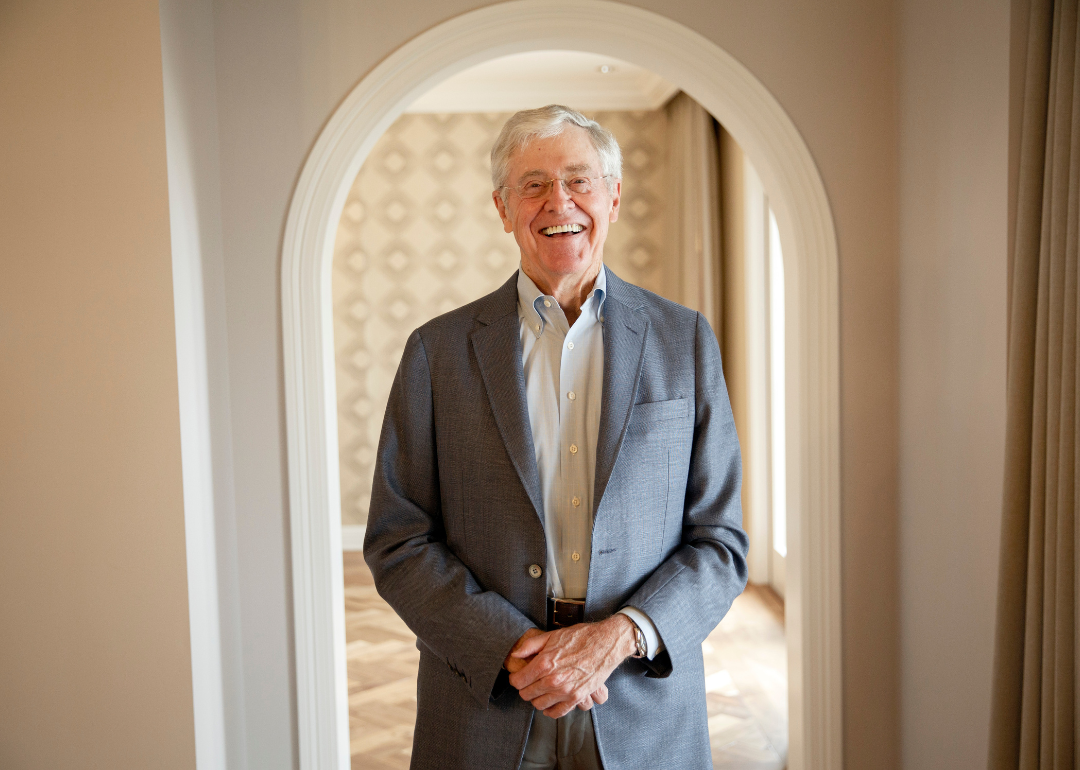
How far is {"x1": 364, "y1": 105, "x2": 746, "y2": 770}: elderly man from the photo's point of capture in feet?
4.45

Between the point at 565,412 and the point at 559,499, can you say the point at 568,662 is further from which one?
the point at 565,412

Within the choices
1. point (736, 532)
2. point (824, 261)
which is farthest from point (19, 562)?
point (824, 261)

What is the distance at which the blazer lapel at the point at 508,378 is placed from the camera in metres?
1.39

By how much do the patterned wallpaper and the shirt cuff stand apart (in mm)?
4436

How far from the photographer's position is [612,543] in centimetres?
138

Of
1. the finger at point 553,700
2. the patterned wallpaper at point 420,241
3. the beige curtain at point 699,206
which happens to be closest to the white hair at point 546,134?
the finger at point 553,700

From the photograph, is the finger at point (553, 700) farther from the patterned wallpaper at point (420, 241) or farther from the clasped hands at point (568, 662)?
the patterned wallpaper at point (420, 241)

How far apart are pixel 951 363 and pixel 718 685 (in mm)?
2116

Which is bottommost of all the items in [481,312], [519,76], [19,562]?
[19,562]

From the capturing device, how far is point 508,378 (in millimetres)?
1443

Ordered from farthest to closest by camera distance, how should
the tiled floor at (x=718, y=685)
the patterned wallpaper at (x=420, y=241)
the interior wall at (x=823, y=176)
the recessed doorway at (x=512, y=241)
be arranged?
the patterned wallpaper at (x=420, y=241) < the recessed doorway at (x=512, y=241) < the tiled floor at (x=718, y=685) < the interior wall at (x=823, y=176)

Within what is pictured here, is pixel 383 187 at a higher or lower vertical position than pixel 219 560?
higher

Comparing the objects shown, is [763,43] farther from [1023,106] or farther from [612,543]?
[612,543]

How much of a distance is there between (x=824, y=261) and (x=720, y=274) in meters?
2.95
